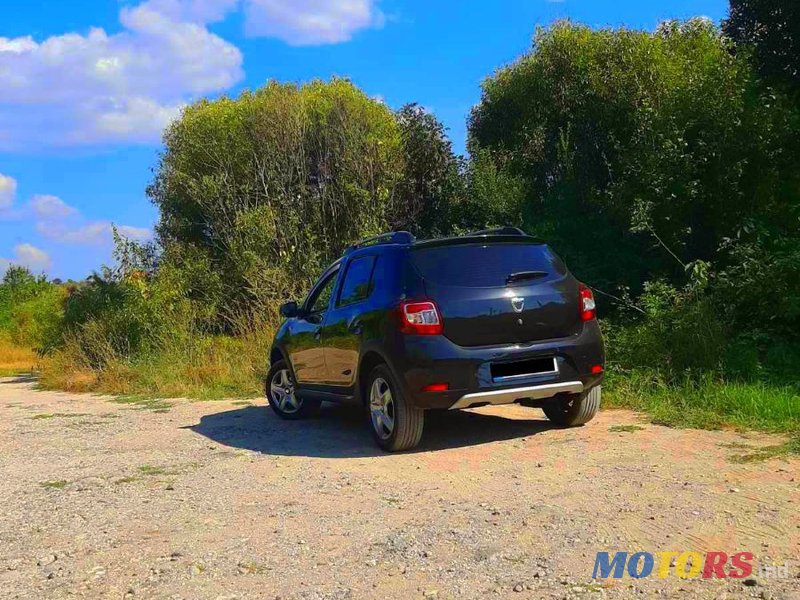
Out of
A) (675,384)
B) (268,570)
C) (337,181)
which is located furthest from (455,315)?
(337,181)

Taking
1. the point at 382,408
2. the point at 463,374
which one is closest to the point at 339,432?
the point at 382,408

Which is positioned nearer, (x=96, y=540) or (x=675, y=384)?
(x=96, y=540)

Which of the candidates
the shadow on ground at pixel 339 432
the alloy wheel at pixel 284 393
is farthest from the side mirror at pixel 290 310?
the shadow on ground at pixel 339 432

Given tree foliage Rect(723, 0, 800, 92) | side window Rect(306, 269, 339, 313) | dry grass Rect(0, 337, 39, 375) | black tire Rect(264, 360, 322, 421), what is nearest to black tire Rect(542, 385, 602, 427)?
side window Rect(306, 269, 339, 313)

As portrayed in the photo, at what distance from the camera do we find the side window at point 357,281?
281 inches

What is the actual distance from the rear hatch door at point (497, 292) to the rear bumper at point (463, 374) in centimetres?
10

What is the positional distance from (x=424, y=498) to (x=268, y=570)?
1469 millimetres

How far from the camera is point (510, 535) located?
13.8 feet

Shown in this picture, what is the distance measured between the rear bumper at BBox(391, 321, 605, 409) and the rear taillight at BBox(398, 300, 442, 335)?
2.3 inches

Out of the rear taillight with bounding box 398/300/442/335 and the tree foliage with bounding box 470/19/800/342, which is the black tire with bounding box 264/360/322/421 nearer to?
the rear taillight with bounding box 398/300/442/335

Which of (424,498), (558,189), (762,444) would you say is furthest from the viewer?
(558,189)

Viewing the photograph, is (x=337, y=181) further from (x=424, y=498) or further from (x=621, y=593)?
(x=621, y=593)

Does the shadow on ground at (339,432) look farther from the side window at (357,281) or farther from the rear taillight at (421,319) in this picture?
the side window at (357,281)

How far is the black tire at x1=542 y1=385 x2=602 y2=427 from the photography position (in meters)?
7.04
